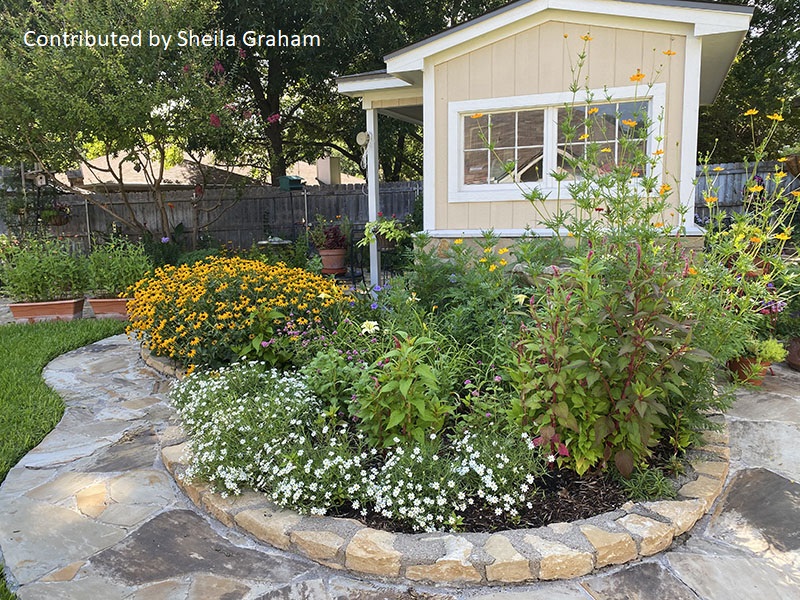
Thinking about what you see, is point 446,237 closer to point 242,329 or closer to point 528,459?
point 242,329

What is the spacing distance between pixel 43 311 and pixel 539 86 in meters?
5.78

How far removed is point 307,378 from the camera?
3010 millimetres

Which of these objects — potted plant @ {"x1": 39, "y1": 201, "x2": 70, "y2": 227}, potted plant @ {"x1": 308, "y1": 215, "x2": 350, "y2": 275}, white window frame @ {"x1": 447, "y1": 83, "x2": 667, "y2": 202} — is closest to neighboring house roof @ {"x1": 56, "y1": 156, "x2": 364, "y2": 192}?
potted plant @ {"x1": 39, "y1": 201, "x2": 70, "y2": 227}

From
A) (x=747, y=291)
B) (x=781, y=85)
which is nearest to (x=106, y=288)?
(x=747, y=291)

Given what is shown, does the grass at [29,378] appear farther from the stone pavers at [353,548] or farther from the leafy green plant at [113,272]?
the leafy green plant at [113,272]

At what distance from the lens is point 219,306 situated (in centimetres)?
389

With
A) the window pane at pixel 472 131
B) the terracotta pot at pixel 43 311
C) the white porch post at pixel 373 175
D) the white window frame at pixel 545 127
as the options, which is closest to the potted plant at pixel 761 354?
the white window frame at pixel 545 127

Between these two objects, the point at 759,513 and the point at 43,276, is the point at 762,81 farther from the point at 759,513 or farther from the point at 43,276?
the point at 43,276

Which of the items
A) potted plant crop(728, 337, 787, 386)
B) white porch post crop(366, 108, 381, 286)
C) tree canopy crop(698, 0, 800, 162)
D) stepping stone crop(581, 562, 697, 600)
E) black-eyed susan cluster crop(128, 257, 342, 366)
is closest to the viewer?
stepping stone crop(581, 562, 697, 600)

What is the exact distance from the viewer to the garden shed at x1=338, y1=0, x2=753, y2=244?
15.8 feet

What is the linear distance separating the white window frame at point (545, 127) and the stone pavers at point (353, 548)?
313cm

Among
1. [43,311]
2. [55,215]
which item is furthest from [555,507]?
[55,215]

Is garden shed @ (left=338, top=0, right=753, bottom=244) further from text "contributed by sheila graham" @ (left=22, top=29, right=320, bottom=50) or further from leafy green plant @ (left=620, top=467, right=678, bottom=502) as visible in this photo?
text "contributed by sheila graham" @ (left=22, top=29, right=320, bottom=50)

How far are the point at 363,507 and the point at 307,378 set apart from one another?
905 mm
